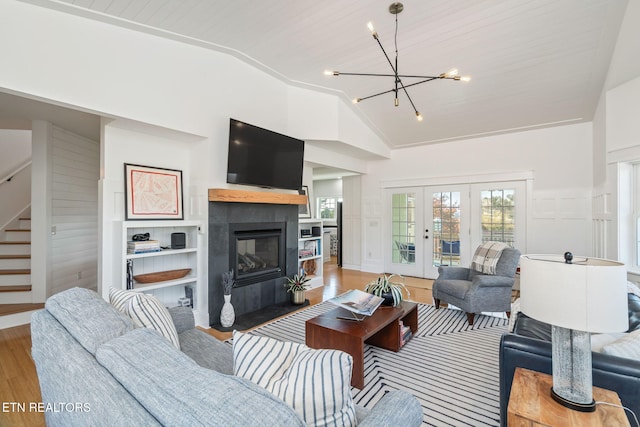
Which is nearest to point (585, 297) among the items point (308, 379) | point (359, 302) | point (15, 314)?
point (308, 379)

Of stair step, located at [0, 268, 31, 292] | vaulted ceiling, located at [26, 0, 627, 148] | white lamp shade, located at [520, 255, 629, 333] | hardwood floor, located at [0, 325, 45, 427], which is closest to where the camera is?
white lamp shade, located at [520, 255, 629, 333]

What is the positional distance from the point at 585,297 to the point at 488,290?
103 inches

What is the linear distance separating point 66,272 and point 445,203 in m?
6.41

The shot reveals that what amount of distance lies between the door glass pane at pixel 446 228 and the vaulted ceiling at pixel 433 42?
167 cm

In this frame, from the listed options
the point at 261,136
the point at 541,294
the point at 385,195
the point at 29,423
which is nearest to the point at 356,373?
the point at 541,294

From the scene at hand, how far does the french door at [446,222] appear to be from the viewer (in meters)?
5.18

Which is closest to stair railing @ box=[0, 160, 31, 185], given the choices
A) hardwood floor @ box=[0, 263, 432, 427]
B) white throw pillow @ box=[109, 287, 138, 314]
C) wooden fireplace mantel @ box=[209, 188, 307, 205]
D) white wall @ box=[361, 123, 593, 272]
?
hardwood floor @ box=[0, 263, 432, 427]

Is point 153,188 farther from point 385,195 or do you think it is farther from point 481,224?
point 481,224

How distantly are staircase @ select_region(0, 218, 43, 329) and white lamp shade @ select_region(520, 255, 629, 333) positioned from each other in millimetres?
4955

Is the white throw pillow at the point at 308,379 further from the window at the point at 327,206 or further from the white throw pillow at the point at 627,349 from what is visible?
the window at the point at 327,206

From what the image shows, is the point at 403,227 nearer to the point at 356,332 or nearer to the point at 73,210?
the point at 356,332

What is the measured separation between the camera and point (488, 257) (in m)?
3.90

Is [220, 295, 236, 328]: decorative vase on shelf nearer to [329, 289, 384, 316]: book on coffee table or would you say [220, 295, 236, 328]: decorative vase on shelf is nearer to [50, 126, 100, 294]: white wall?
[329, 289, 384, 316]: book on coffee table

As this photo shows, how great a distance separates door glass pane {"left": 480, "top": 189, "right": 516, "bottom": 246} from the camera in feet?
16.9
